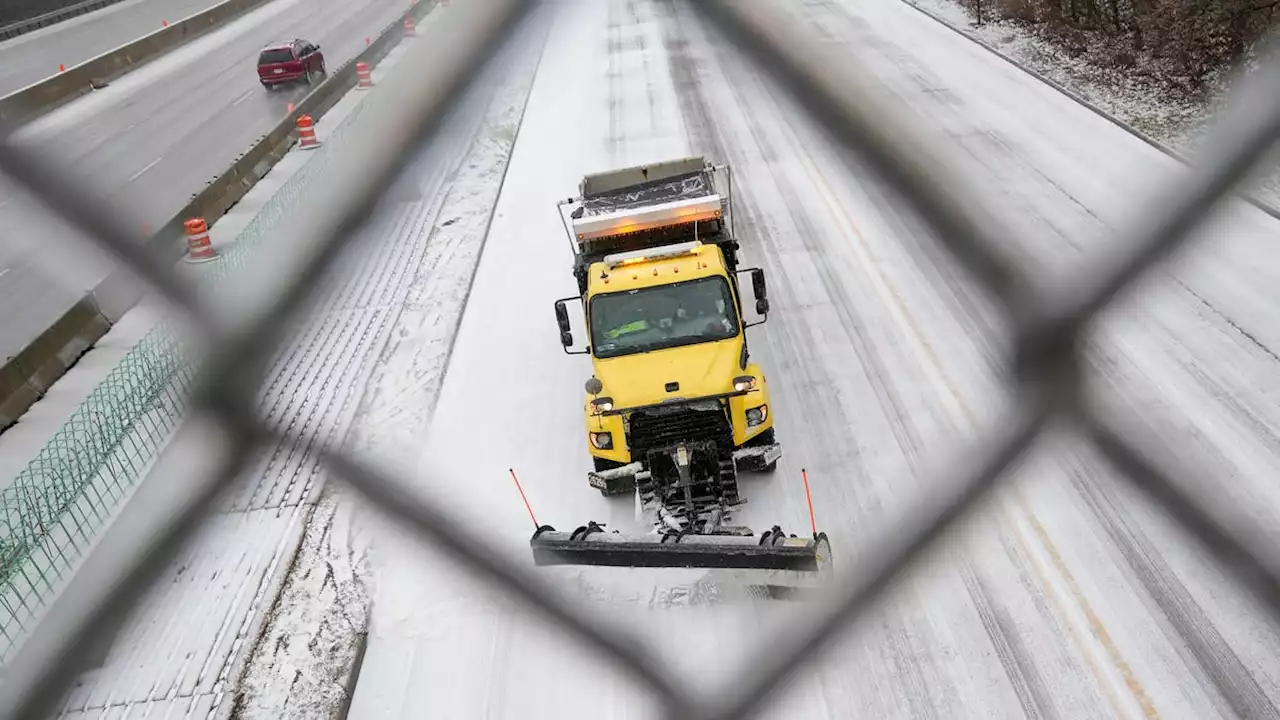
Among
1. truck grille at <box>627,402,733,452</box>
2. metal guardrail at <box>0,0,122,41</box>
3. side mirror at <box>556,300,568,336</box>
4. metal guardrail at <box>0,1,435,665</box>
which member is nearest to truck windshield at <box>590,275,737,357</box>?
side mirror at <box>556,300,568,336</box>

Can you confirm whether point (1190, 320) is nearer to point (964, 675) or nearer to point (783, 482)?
point (783, 482)

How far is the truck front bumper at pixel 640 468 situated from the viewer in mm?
7625

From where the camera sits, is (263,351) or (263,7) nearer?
(263,351)

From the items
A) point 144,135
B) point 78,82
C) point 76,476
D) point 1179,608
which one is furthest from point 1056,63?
point 76,476

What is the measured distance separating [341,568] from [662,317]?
332 cm

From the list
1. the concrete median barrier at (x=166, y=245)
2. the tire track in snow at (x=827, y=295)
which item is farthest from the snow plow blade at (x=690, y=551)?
the concrete median barrier at (x=166, y=245)

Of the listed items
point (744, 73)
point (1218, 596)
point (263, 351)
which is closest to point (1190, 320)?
point (1218, 596)

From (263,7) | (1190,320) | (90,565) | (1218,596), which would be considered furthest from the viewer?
(1190,320)

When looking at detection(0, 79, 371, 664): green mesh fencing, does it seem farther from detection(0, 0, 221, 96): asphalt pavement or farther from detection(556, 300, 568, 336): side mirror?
detection(0, 0, 221, 96): asphalt pavement

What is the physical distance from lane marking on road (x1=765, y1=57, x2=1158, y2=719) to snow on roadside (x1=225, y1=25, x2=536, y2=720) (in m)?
3.97

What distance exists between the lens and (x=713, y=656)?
6645 millimetres

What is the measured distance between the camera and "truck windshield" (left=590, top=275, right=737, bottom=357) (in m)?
8.05

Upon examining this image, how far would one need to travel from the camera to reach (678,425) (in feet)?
24.5

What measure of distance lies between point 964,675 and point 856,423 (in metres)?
3.31
